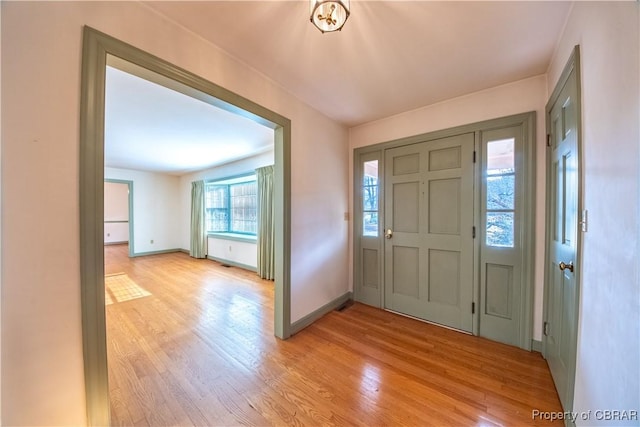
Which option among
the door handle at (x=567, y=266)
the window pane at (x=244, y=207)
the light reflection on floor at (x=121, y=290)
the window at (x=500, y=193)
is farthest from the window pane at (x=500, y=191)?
the light reflection on floor at (x=121, y=290)

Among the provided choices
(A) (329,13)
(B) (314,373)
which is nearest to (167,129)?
(A) (329,13)

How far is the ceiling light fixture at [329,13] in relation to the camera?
1146 mm

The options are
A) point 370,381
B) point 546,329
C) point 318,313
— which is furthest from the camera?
point 318,313

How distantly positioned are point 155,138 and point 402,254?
12.9ft

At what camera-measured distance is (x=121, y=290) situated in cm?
357

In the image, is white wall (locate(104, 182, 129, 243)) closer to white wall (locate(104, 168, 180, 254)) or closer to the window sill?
white wall (locate(104, 168, 180, 254))

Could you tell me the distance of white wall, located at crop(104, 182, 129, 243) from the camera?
8.64m

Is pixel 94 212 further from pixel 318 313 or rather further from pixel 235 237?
pixel 235 237

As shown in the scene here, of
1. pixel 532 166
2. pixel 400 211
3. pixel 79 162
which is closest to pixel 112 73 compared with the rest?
pixel 79 162

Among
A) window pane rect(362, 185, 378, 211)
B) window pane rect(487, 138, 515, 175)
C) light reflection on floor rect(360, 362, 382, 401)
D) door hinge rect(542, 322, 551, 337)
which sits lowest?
light reflection on floor rect(360, 362, 382, 401)

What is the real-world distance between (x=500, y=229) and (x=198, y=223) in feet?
20.5

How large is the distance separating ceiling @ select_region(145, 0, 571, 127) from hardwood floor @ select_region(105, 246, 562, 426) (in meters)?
2.41

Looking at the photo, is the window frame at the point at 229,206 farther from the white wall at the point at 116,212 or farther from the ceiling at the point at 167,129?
the white wall at the point at 116,212

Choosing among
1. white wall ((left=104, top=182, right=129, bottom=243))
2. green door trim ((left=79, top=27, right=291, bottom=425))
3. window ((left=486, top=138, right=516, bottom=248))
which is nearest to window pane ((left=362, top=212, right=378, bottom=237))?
window ((left=486, top=138, right=516, bottom=248))
